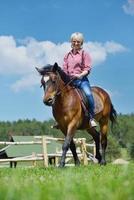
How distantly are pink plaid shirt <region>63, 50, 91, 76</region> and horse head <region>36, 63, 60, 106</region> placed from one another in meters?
0.97

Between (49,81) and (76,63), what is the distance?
1.45 meters

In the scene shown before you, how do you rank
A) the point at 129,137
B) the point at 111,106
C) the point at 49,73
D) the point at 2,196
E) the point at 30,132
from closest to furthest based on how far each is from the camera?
the point at 2,196 < the point at 49,73 < the point at 111,106 < the point at 129,137 < the point at 30,132

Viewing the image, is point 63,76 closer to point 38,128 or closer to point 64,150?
point 64,150

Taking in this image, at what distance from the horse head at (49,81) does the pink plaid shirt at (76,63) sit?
966mm

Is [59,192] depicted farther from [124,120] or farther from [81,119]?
[124,120]

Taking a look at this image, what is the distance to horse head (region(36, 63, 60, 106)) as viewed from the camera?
33.9 feet

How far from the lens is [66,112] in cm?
1099

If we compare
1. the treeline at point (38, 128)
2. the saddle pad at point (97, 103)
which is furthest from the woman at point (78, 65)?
the treeline at point (38, 128)

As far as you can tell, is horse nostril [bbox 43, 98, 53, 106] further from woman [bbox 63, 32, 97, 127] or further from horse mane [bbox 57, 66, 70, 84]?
woman [bbox 63, 32, 97, 127]

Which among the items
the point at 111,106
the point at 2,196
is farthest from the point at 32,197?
the point at 111,106

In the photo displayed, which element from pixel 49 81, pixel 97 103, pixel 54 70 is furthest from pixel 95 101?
pixel 49 81

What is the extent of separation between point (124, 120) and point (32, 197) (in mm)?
177413

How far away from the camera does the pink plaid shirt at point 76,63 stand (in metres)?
11.7

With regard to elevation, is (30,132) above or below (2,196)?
above
